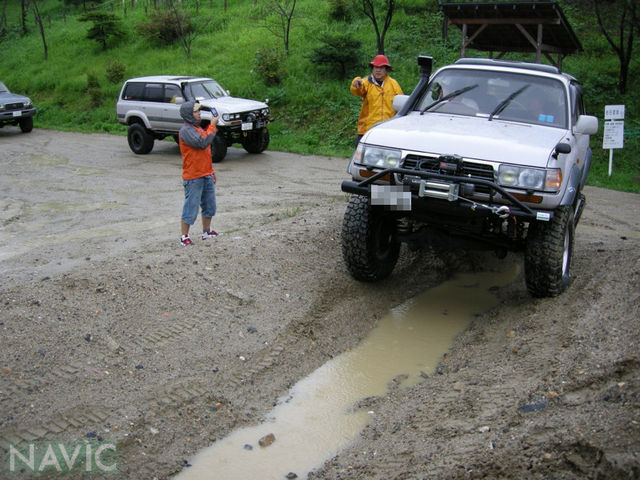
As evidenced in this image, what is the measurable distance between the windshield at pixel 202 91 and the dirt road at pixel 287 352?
6.87m

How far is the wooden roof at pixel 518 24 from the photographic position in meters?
13.5

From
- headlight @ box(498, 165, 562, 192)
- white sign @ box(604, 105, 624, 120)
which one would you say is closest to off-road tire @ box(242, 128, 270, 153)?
white sign @ box(604, 105, 624, 120)

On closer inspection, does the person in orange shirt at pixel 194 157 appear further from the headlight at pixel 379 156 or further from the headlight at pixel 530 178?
the headlight at pixel 530 178

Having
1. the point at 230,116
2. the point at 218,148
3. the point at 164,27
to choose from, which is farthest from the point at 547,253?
the point at 164,27

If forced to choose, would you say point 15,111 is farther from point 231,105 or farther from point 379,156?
point 379,156

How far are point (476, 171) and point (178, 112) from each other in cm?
1108

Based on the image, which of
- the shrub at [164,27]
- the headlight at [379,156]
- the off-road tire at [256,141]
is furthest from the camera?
the shrub at [164,27]

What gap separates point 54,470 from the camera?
4051mm

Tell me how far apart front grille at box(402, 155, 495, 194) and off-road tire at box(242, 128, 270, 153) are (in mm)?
10079

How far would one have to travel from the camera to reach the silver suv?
1444 cm

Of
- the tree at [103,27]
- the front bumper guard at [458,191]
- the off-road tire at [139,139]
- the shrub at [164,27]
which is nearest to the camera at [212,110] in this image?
the off-road tire at [139,139]

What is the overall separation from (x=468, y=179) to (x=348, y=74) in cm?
1623

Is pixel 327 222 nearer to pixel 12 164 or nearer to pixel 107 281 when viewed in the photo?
pixel 107 281

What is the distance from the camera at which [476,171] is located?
547cm
